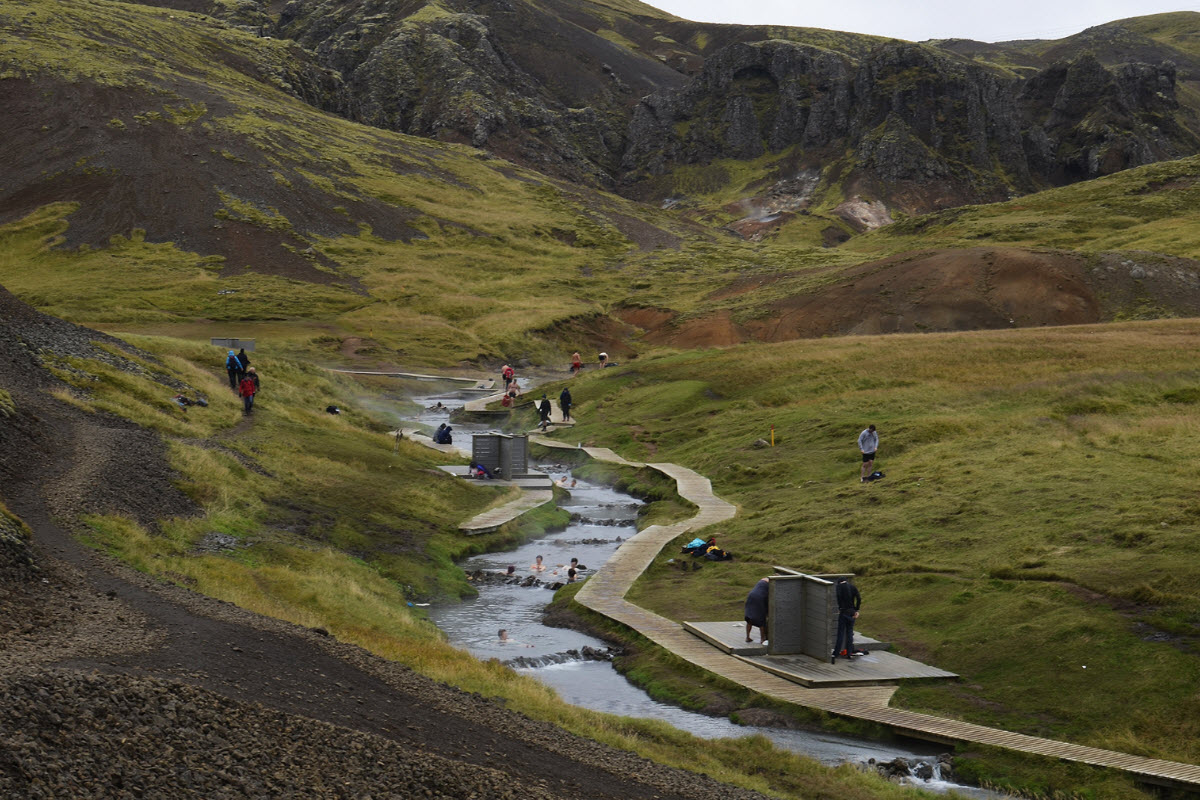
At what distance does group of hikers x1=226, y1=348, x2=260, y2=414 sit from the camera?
46.7 meters

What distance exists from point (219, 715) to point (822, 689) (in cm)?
1374

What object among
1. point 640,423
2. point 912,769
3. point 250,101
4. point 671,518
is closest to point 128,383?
point 671,518

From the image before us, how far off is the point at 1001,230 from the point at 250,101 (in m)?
115

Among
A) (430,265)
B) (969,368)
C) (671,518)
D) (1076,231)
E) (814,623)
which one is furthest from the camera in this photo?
(430,265)

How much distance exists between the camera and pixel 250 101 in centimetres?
17788

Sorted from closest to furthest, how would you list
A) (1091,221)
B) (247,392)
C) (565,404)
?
(247,392) < (565,404) < (1091,221)

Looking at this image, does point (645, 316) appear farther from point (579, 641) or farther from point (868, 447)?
point (579, 641)

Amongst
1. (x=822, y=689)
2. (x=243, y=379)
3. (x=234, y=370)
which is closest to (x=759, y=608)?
(x=822, y=689)

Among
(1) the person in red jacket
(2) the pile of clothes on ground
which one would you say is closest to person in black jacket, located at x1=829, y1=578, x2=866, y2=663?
(2) the pile of clothes on ground

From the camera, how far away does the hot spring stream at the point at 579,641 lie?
68.7 ft

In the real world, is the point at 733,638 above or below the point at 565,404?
above

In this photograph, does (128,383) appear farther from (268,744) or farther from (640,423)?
(268,744)

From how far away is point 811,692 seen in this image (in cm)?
2303

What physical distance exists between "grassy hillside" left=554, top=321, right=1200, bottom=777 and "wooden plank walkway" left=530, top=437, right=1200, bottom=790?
62 cm
